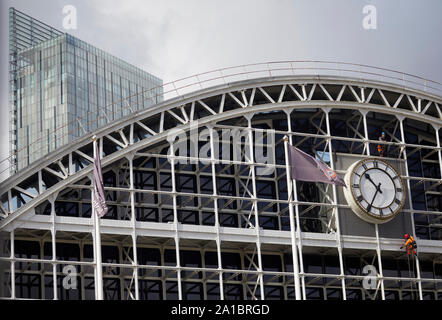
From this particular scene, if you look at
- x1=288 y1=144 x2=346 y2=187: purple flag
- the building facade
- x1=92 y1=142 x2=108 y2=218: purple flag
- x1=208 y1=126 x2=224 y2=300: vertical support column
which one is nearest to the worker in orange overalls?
the building facade

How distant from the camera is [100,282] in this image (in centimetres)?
3934

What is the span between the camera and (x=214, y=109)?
48312mm

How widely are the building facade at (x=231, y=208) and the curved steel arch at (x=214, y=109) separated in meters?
0.07

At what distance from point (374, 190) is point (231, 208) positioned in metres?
7.03

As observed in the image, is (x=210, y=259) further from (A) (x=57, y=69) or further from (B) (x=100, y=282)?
(A) (x=57, y=69)

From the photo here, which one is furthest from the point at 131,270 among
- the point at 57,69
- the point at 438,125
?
the point at 57,69

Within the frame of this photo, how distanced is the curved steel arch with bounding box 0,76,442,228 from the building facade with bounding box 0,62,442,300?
0.07 metres

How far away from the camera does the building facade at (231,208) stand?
43.8 metres

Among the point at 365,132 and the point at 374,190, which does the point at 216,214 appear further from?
the point at 365,132

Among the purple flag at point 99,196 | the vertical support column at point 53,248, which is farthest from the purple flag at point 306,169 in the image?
the vertical support column at point 53,248

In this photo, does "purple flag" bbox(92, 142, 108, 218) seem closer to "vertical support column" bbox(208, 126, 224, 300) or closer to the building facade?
the building facade

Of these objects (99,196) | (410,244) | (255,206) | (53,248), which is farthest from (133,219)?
(410,244)

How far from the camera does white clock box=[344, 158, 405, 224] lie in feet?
153
